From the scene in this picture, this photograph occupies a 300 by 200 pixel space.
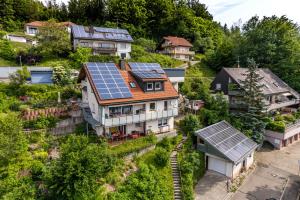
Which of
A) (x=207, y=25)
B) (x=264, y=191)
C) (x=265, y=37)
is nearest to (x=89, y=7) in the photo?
(x=207, y=25)

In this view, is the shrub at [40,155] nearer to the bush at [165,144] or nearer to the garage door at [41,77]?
the bush at [165,144]

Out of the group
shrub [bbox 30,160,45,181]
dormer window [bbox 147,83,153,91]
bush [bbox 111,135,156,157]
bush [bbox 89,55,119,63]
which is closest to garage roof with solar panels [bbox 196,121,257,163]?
bush [bbox 111,135,156,157]

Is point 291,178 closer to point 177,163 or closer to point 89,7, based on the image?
point 177,163

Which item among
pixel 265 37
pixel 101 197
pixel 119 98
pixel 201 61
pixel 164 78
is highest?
pixel 265 37

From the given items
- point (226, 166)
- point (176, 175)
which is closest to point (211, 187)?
point (226, 166)

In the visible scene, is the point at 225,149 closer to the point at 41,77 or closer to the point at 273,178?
the point at 273,178

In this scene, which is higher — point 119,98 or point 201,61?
point 201,61
